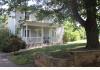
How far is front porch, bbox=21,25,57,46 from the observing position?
127ft

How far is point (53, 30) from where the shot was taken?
44625mm

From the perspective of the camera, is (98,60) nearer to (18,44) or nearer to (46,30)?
(18,44)

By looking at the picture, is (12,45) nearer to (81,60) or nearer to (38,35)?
(38,35)

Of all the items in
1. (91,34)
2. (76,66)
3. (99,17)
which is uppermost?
(99,17)

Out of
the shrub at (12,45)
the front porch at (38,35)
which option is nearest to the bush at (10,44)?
the shrub at (12,45)

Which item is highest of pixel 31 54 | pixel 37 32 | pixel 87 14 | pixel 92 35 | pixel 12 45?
pixel 87 14

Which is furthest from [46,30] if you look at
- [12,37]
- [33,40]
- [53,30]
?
[12,37]

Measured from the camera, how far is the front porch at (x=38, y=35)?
38.8m

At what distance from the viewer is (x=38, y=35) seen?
4278 cm

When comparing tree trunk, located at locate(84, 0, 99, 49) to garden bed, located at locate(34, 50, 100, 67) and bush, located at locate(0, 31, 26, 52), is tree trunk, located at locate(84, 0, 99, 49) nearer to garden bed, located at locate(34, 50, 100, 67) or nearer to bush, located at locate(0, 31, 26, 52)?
garden bed, located at locate(34, 50, 100, 67)

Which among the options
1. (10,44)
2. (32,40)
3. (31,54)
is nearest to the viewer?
(31,54)

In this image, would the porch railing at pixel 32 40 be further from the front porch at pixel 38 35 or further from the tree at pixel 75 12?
the tree at pixel 75 12

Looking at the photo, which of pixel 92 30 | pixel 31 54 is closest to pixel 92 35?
pixel 92 30

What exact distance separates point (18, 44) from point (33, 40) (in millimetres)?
7313
